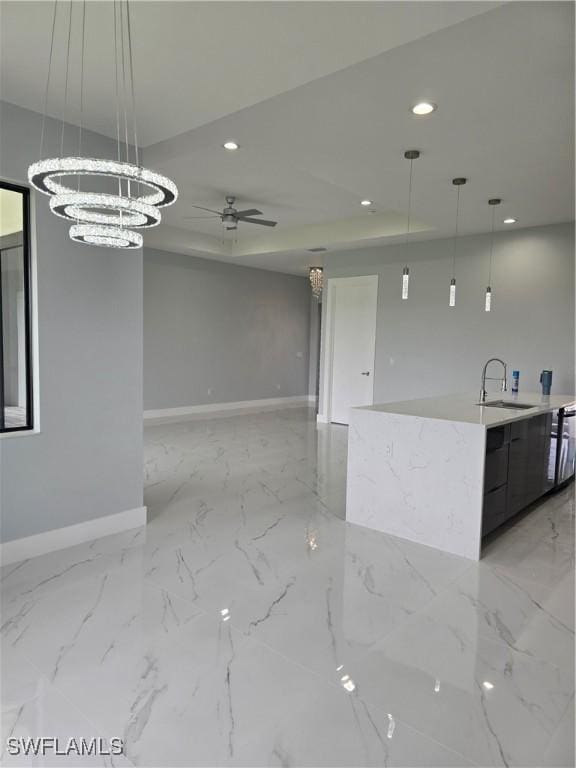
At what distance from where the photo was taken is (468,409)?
13.8 feet

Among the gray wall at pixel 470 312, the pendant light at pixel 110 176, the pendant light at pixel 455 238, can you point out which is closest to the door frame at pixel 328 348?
the gray wall at pixel 470 312

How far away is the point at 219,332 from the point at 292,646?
25.2 feet

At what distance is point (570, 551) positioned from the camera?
141 inches

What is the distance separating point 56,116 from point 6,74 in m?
0.47

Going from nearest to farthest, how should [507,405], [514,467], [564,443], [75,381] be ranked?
[75,381] → [514,467] → [507,405] → [564,443]

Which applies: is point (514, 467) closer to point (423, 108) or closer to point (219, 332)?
point (423, 108)

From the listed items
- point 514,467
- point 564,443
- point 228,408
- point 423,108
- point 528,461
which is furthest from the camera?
point 228,408

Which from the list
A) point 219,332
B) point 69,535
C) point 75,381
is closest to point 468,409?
point 75,381

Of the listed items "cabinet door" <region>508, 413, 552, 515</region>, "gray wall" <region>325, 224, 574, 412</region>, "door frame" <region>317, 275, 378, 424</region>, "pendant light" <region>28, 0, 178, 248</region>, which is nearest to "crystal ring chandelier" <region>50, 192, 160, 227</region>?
"pendant light" <region>28, 0, 178, 248</region>

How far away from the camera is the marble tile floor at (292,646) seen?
184 cm

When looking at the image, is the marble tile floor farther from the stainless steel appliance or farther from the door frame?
the door frame

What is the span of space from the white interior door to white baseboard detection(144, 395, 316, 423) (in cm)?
203

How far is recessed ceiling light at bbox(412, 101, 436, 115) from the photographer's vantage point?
10.6 feet

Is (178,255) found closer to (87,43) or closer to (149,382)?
(149,382)
